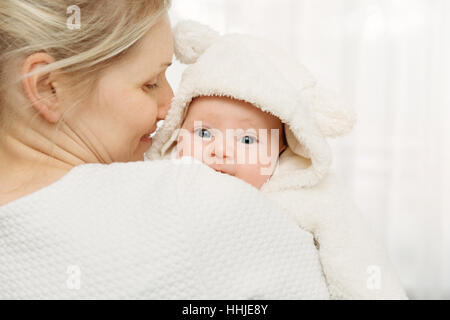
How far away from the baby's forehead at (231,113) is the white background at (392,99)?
1661 millimetres

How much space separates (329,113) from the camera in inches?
40.3

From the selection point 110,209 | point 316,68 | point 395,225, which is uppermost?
point 110,209

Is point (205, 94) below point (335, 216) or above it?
Result: above

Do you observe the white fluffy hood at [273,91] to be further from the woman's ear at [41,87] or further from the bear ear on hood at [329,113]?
the woman's ear at [41,87]

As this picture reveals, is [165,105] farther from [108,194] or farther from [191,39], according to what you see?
[108,194]

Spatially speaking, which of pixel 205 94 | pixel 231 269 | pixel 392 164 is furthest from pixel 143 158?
pixel 392 164

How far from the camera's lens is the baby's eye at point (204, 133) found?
105 cm

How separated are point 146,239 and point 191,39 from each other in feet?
1.81

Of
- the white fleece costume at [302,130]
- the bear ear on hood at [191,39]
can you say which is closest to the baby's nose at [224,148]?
the white fleece costume at [302,130]

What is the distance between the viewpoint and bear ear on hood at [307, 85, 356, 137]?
102cm

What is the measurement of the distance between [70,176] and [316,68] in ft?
6.78
